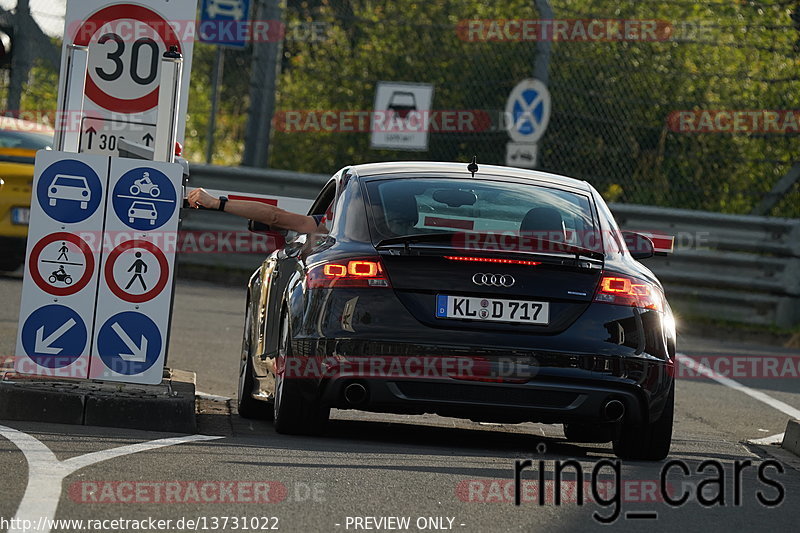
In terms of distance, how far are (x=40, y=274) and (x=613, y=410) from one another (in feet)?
9.05

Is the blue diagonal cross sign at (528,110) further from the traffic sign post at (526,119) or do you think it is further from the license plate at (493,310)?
the license plate at (493,310)

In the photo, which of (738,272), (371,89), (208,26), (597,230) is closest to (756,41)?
(738,272)

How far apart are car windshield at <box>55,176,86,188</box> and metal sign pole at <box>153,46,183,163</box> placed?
0.56 metres

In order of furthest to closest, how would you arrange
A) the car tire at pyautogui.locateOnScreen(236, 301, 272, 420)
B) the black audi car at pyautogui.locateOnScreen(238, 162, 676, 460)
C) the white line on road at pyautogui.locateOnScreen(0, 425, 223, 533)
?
1. the car tire at pyautogui.locateOnScreen(236, 301, 272, 420)
2. the black audi car at pyautogui.locateOnScreen(238, 162, 676, 460)
3. the white line on road at pyautogui.locateOnScreen(0, 425, 223, 533)

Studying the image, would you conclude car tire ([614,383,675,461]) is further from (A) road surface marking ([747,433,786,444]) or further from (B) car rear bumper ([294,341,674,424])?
(A) road surface marking ([747,433,786,444])

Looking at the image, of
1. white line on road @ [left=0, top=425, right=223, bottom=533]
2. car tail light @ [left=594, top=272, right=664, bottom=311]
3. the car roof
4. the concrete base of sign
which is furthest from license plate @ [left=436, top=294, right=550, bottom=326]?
the concrete base of sign

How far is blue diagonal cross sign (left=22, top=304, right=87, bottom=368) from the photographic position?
853 cm

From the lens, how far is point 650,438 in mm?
8203

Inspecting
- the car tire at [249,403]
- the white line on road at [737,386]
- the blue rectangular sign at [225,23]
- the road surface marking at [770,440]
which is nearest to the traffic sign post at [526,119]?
the blue rectangular sign at [225,23]

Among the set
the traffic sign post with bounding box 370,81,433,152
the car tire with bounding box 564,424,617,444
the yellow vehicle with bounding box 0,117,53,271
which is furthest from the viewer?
the traffic sign post with bounding box 370,81,433,152

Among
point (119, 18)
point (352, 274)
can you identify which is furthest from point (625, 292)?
point (119, 18)

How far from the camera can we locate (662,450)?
27.0ft

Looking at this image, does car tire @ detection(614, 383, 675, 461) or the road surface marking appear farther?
the road surface marking

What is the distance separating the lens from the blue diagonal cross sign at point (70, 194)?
8.52 m
